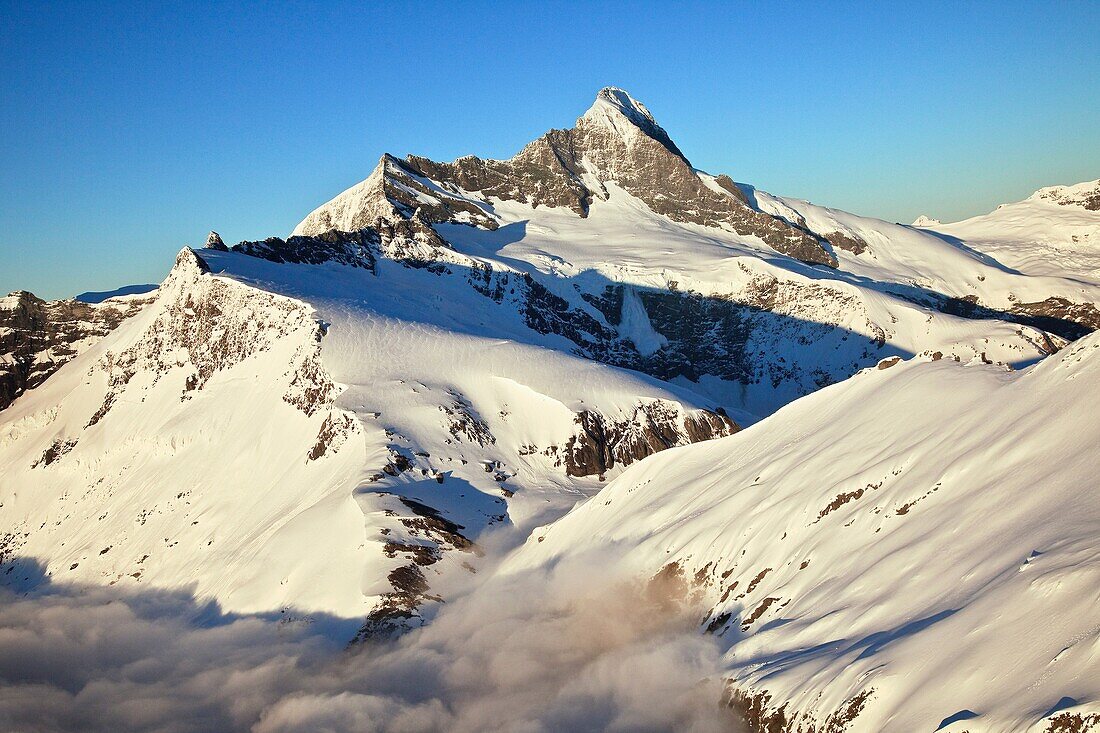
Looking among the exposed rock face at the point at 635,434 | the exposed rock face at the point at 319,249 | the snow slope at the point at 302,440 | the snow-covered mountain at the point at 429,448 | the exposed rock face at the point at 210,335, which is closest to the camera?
the snow-covered mountain at the point at 429,448

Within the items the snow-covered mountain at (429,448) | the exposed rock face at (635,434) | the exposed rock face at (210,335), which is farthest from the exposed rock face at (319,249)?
the exposed rock face at (635,434)

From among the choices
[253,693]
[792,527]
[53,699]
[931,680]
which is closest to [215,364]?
[53,699]

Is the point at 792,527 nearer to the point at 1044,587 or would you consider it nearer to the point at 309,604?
the point at 1044,587

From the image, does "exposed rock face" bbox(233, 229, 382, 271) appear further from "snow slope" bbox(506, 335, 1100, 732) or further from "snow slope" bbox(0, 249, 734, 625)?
"snow slope" bbox(506, 335, 1100, 732)

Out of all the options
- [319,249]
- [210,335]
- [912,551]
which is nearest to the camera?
[912,551]

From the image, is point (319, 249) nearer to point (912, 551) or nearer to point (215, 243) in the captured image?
point (215, 243)

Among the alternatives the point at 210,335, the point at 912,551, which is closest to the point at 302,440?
the point at 210,335

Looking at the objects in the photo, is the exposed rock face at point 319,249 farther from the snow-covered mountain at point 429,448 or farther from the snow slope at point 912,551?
the snow slope at point 912,551

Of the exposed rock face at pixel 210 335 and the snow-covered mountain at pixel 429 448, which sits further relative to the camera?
the exposed rock face at pixel 210 335
